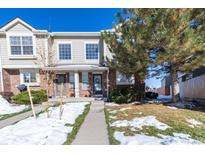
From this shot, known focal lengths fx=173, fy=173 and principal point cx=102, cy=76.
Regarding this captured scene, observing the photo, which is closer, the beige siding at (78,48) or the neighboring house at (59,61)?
the neighboring house at (59,61)

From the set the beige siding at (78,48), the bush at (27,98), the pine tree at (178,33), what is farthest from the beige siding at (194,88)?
the bush at (27,98)

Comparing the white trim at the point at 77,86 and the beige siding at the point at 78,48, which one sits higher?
the beige siding at the point at 78,48

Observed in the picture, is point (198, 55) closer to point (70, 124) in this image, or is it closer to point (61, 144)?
point (70, 124)

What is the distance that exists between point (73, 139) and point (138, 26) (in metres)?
6.91

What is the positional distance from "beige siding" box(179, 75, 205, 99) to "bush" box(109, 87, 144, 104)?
12.8ft

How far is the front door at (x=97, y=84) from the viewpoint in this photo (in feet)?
50.6

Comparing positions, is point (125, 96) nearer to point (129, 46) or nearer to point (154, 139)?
point (129, 46)

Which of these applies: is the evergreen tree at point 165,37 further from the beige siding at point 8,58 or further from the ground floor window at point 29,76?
the ground floor window at point 29,76

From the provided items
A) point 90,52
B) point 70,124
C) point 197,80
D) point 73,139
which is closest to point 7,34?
point 90,52

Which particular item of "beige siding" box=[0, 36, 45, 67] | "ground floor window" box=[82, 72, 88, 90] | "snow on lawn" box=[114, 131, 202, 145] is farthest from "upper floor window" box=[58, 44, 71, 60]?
"snow on lawn" box=[114, 131, 202, 145]

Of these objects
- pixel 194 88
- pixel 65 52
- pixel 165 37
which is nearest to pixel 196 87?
pixel 194 88

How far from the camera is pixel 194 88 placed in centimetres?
1292

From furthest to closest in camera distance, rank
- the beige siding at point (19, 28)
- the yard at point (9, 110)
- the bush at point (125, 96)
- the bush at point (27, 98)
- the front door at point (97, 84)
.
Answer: the front door at point (97, 84) → the beige siding at point (19, 28) → the bush at point (27, 98) → the bush at point (125, 96) → the yard at point (9, 110)

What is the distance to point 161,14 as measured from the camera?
8.39 m
